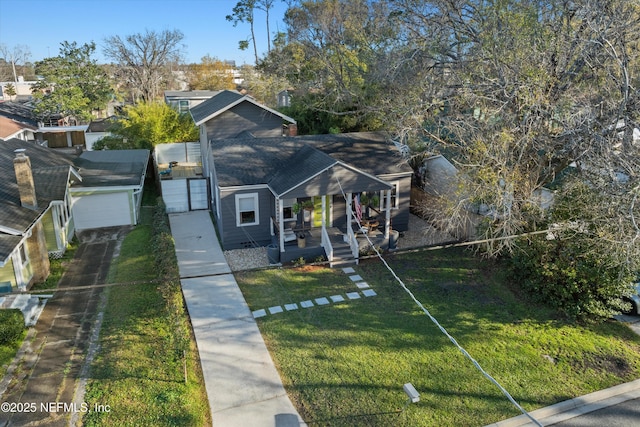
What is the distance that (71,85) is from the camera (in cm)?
4303

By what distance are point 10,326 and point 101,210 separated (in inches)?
381

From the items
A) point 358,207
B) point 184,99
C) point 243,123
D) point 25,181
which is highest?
point 184,99

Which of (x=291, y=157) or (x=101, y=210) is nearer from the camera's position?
(x=291, y=157)

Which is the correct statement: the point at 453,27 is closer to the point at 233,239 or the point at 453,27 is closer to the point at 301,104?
the point at 233,239

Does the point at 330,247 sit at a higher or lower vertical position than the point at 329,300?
higher

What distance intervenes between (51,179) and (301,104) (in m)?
17.3

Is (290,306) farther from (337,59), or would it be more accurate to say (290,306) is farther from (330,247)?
(337,59)

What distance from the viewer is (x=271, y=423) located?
28.2ft

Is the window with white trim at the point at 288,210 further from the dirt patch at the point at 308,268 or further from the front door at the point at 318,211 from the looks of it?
the dirt patch at the point at 308,268

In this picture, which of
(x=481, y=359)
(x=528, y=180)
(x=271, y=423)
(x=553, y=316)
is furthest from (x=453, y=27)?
(x=271, y=423)

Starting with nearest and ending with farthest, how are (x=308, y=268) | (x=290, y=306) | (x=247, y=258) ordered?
(x=290, y=306) → (x=308, y=268) → (x=247, y=258)

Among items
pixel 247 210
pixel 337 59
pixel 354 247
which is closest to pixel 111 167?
pixel 247 210

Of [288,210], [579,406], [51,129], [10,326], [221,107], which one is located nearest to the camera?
[579,406]

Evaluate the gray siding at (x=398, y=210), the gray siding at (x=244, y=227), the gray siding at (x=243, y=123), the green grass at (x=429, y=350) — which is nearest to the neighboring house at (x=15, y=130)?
the gray siding at (x=243, y=123)
